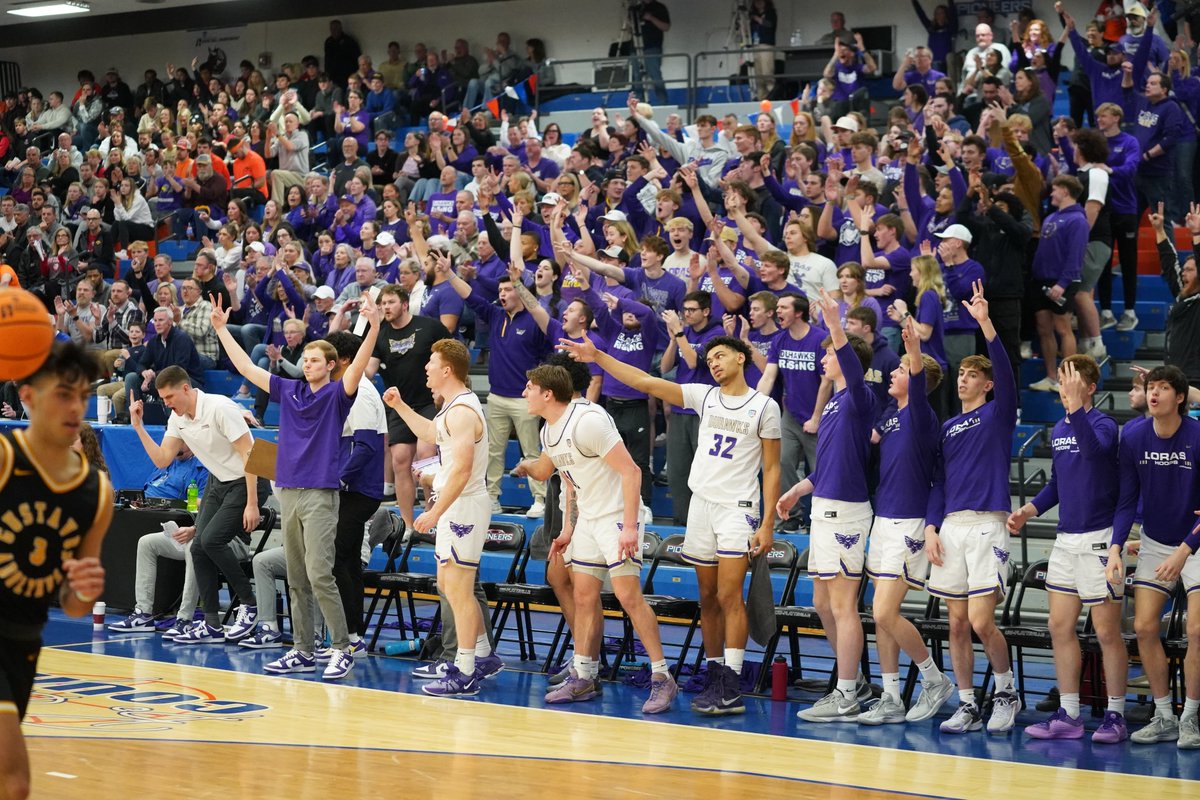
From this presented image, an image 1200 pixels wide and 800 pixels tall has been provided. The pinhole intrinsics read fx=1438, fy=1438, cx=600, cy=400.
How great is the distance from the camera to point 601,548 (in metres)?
8.87

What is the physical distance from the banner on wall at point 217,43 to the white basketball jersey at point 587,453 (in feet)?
67.9

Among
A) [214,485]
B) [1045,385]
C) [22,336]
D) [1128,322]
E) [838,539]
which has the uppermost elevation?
[1128,322]

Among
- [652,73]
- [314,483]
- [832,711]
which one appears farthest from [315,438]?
[652,73]

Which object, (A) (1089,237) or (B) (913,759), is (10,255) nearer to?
(A) (1089,237)

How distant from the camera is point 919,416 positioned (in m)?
8.62

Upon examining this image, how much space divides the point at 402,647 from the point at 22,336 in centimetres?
602

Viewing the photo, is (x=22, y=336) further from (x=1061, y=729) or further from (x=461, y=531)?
(x=1061, y=729)

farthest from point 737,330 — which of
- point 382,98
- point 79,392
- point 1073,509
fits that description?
point 382,98

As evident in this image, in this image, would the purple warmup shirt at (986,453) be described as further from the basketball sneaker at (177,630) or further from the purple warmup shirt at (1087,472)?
the basketball sneaker at (177,630)

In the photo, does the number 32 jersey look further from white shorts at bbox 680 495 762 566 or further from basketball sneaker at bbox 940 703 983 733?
basketball sneaker at bbox 940 703 983 733

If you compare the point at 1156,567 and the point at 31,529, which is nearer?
the point at 31,529

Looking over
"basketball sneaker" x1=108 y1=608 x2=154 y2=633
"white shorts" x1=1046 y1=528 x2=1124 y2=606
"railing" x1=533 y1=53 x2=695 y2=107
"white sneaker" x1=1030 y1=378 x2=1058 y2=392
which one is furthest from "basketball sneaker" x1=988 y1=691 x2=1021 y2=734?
"railing" x1=533 y1=53 x2=695 y2=107

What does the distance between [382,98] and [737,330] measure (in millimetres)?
12632

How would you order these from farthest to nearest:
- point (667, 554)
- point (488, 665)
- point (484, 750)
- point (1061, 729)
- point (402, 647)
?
1. point (402, 647)
2. point (667, 554)
3. point (488, 665)
4. point (1061, 729)
5. point (484, 750)
